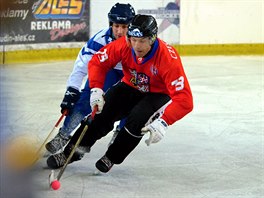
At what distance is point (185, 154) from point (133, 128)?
879 millimetres

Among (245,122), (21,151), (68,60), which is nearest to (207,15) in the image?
(68,60)

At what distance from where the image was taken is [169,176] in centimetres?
295

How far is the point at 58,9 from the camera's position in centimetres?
729

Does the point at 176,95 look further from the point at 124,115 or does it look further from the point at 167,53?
the point at 124,115

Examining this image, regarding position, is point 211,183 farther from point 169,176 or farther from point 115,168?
point 115,168

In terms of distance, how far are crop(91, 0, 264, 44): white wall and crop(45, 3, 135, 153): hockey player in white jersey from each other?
15.6 ft

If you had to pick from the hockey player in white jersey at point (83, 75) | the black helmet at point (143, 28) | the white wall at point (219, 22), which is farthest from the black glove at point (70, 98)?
the white wall at point (219, 22)

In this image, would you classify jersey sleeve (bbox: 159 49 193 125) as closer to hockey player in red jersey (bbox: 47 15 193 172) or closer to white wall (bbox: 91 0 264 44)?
hockey player in red jersey (bbox: 47 15 193 172)

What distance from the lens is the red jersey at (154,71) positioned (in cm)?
251

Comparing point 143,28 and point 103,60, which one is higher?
point 143,28

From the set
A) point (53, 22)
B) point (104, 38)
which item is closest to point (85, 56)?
point (104, 38)

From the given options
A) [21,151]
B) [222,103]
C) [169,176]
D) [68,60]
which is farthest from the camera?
[68,60]

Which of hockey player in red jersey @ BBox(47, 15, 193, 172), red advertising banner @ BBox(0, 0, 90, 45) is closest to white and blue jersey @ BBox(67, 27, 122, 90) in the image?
hockey player in red jersey @ BBox(47, 15, 193, 172)

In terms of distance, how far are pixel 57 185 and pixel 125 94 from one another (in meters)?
0.50
